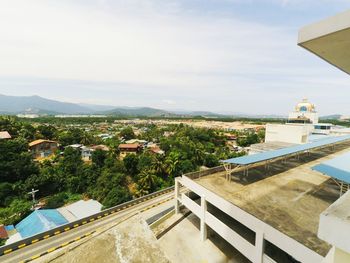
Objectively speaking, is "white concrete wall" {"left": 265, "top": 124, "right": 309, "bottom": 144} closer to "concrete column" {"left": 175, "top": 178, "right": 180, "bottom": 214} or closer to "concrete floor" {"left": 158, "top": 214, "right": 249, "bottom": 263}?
"concrete column" {"left": 175, "top": 178, "right": 180, "bottom": 214}

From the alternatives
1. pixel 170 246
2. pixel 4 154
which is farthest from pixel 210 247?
pixel 4 154

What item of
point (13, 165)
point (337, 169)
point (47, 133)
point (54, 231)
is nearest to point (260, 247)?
point (337, 169)

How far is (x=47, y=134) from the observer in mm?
58875

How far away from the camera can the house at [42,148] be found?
46469mm

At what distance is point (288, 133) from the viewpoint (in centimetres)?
3372

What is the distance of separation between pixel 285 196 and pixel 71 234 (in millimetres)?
15850

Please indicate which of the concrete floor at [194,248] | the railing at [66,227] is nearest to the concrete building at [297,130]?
the railing at [66,227]

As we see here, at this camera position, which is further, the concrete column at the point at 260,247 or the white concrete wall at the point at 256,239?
the concrete column at the point at 260,247

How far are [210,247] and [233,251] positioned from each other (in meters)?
1.57

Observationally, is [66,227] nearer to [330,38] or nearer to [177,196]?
[177,196]

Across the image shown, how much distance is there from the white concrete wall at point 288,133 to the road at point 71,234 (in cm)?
2405

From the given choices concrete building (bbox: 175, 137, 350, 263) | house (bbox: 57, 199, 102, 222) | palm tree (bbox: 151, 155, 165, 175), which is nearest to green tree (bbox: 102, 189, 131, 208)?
house (bbox: 57, 199, 102, 222)

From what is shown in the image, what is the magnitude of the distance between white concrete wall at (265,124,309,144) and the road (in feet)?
78.9

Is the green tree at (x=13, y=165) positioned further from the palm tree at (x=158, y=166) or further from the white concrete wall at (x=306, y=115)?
the white concrete wall at (x=306, y=115)
